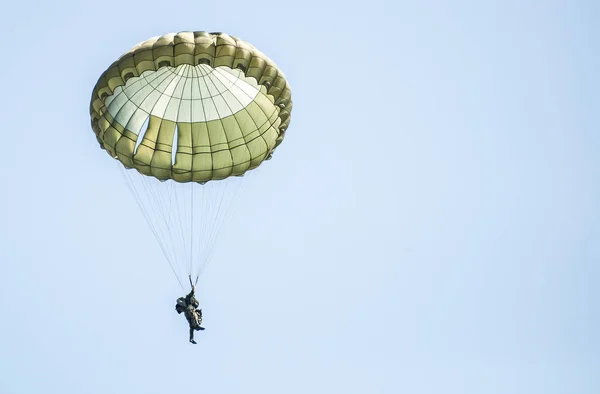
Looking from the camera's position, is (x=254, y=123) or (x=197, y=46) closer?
(x=197, y=46)

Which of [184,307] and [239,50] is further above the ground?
[239,50]

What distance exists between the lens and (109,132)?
3609 cm

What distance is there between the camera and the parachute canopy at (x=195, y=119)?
3609cm

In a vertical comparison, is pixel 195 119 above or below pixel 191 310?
above

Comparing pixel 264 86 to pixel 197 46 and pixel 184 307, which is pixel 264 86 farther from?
pixel 184 307

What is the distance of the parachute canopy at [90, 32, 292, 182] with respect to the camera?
36.1m

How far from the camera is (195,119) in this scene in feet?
122

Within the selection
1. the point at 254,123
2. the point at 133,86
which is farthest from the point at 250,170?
the point at 133,86

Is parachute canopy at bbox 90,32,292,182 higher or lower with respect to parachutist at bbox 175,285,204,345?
higher

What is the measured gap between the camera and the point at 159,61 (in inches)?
1341

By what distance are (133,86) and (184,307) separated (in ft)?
19.4

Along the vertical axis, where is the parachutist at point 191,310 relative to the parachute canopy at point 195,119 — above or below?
below

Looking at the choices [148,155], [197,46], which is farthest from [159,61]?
[148,155]

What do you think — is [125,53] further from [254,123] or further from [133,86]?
[254,123]
